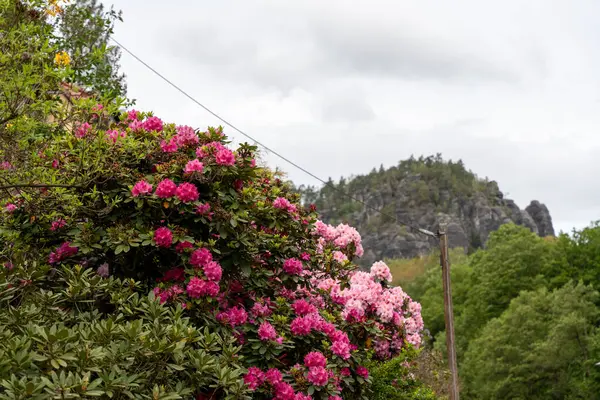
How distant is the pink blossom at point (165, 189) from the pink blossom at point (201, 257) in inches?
20.9

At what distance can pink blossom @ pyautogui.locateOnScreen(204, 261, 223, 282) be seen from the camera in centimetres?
643

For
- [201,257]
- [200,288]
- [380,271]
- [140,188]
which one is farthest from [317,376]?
[380,271]

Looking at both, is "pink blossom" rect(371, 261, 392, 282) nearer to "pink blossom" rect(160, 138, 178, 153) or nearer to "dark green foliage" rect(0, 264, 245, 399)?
"pink blossom" rect(160, 138, 178, 153)

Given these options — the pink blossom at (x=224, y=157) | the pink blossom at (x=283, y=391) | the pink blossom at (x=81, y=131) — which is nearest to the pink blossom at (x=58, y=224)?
the pink blossom at (x=81, y=131)

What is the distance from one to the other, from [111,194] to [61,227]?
63cm

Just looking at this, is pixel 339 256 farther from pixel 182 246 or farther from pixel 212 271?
pixel 182 246

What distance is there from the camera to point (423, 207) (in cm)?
13900

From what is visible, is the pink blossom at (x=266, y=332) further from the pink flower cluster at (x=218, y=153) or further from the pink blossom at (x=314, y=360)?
the pink flower cluster at (x=218, y=153)

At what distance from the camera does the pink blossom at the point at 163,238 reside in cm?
636

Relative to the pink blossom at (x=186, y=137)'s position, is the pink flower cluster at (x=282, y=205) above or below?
below

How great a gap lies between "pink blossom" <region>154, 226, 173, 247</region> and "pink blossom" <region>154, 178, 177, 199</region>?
A: 29 cm

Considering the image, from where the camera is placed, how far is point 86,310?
641 cm

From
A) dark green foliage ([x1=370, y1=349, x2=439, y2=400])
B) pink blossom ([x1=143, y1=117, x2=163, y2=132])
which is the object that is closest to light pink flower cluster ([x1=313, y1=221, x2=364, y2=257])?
dark green foliage ([x1=370, y1=349, x2=439, y2=400])

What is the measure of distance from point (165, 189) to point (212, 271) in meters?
0.79
